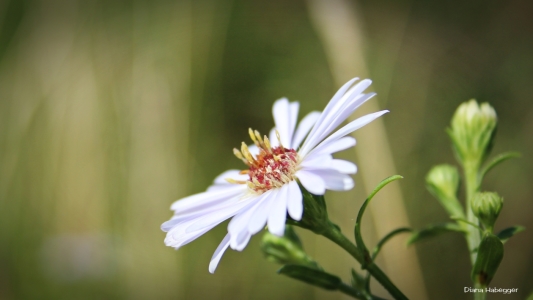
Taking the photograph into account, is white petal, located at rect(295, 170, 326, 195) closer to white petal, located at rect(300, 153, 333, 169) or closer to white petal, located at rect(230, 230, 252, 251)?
white petal, located at rect(300, 153, 333, 169)

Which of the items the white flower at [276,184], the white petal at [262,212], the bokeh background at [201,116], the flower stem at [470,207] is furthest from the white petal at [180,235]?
the bokeh background at [201,116]

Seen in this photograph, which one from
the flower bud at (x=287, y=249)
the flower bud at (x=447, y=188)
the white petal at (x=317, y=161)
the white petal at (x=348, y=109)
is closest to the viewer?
the white petal at (x=317, y=161)

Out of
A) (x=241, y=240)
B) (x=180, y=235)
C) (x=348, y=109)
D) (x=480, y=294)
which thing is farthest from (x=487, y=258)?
(x=180, y=235)

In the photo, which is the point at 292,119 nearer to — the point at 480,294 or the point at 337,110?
the point at 337,110

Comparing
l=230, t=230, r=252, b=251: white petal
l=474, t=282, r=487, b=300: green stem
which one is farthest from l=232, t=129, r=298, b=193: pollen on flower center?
l=474, t=282, r=487, b=300: green stem

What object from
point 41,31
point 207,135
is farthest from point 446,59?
point 41,31

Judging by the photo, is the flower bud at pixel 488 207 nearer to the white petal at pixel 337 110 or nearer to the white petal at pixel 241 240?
the white petal at pixel 337 110

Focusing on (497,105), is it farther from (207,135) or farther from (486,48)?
(207,135)
